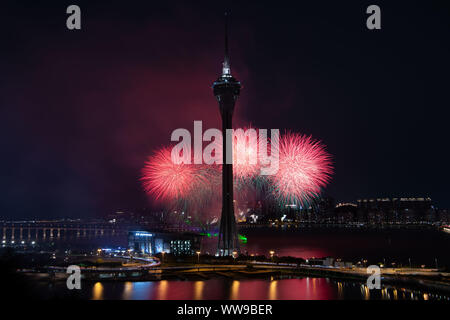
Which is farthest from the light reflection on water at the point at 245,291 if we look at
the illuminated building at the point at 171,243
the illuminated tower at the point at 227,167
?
the illuminated building at the point at 171,243

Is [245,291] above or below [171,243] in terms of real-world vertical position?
below

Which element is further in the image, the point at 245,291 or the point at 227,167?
the point at 227,167

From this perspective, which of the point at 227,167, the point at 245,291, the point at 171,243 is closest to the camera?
the point at 245,291

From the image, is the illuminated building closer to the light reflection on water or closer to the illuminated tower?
the illuminated tower

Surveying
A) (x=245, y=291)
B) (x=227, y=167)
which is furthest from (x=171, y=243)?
(x=245, y=291)

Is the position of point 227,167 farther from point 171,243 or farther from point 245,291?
point 171,243
